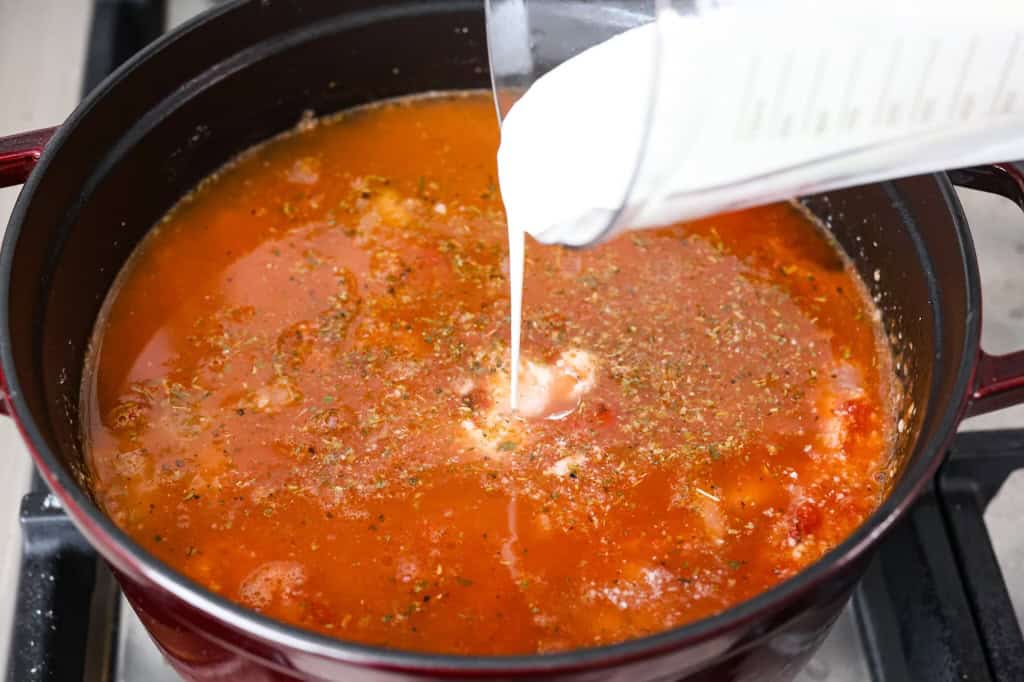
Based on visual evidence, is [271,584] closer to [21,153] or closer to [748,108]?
[21,153]

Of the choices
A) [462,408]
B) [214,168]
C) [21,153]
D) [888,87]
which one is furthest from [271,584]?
[888,87]

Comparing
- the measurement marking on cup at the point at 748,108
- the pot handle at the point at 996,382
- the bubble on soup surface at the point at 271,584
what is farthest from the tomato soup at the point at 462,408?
the measurement marking on cup at the point at 748,108

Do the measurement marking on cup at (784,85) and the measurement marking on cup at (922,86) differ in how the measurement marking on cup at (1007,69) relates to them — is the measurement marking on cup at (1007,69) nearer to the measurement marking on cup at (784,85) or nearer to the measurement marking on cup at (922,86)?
the measurement marking on cup at (922,86)

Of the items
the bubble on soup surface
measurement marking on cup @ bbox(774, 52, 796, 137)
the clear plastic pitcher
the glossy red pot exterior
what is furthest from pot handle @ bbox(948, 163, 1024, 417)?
the bubble on soup surface

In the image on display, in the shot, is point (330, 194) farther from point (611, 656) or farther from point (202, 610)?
point (611, 656)

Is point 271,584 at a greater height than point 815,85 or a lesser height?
lesser

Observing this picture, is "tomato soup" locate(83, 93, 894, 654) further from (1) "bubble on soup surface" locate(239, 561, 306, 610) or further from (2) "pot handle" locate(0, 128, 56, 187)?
(2) "pot handle" locate(0, 128, 56, 187)
